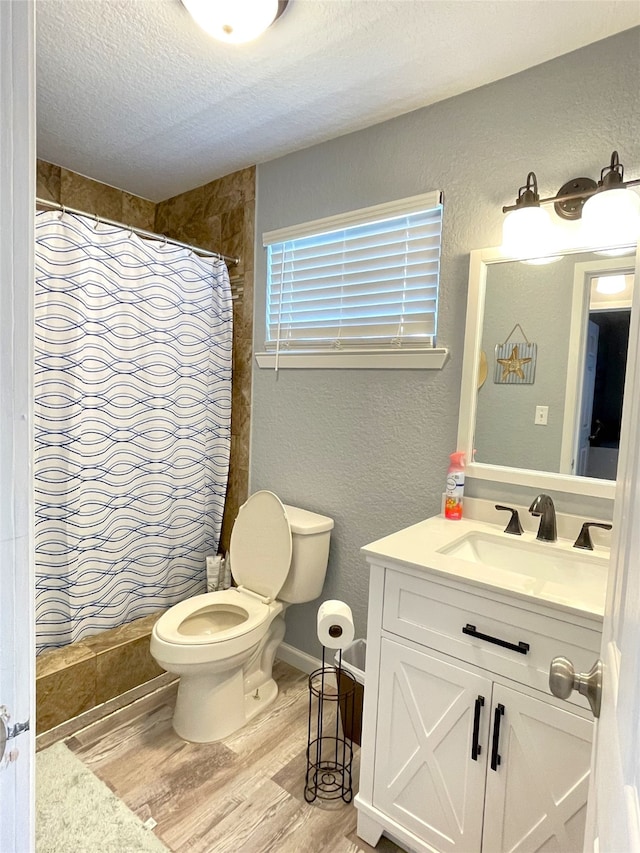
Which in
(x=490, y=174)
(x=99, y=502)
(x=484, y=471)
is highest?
(x=490, y=174)

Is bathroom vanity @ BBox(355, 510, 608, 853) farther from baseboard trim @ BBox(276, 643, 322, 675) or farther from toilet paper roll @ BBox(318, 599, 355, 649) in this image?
baseboard trim @ BBox(276, 643, 322, 675)

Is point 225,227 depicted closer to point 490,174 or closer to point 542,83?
point 490,174

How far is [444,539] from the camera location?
1.53 metres

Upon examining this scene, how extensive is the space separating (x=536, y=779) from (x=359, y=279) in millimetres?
1766

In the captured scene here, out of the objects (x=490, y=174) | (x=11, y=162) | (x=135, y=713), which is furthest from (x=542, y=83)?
(x=135, y=713)

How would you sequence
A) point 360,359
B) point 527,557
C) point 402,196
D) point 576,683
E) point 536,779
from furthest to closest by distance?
point 360,359 < point 402,196 < point 527,557 < point 536,779 < point 576,683

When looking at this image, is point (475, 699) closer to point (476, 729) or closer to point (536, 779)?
point (476, 729)

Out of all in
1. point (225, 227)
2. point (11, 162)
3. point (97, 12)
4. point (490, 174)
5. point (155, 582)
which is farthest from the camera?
point (225, 227)

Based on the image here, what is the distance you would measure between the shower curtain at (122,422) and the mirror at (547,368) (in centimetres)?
132

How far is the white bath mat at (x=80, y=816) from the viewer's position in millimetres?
1414

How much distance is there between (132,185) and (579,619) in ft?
9.22

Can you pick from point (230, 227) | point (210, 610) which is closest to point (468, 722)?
point (210, 610)

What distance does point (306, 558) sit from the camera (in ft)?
6.79

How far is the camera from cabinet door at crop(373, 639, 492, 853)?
4.07 feet
